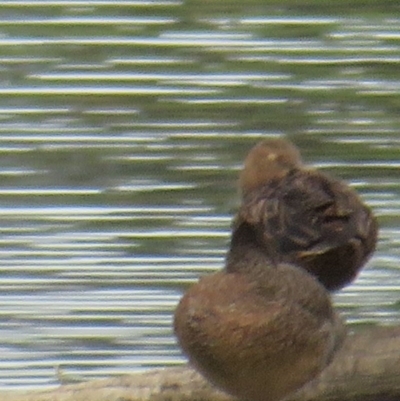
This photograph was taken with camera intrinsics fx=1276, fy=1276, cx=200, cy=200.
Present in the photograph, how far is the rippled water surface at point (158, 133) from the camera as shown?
785 mm

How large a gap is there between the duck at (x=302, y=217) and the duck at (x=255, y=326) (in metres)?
0.01

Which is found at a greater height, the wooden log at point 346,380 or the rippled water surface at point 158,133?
the rippled water surface at point 158,133

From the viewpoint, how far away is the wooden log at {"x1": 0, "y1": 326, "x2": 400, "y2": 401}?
2.93 feet

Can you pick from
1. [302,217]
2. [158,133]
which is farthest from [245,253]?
[158,133]

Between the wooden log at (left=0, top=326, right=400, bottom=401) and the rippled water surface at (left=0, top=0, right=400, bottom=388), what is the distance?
111 millimetres

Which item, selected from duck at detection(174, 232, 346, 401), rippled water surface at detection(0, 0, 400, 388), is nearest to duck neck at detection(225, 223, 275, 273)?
duck at detection(174, 232, 346, 401)

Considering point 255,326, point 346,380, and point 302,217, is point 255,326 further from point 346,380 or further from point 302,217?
point 346,380

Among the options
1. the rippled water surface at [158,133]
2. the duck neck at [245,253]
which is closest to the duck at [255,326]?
the duck neck at [245,253]

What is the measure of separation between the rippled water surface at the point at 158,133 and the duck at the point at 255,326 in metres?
0.14

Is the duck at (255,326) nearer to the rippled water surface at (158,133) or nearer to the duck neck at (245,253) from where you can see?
the duck neck at (245,253)

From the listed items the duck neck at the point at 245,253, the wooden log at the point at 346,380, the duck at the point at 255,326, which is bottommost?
the wooden log at the point at 346,380

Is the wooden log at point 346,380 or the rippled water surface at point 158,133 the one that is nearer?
the rippled water surface at point 158,133

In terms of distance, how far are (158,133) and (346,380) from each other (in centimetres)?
22

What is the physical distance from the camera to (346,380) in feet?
2.96
